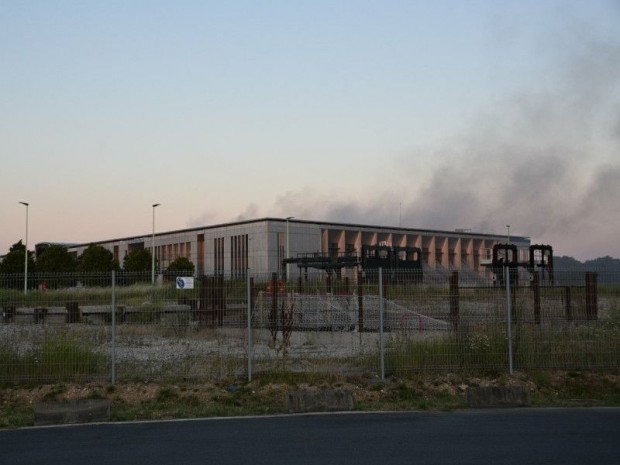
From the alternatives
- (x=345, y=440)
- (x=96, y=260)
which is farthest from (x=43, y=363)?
(x=96, y=260)

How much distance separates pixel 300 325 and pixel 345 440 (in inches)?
243

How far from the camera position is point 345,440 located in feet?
34.3

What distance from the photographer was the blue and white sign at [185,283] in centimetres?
1555

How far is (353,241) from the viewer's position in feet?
272

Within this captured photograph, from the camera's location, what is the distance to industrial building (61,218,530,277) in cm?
7762

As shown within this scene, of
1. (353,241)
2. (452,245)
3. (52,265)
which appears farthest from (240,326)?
(452,245)

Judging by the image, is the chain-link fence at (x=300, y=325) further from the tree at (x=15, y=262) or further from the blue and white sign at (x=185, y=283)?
the tree at (x=15, y=262)

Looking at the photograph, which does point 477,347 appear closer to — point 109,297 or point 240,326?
point 240,326

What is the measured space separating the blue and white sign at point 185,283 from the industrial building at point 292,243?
54.4 meters

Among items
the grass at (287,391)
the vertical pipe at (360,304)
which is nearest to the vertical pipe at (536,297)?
the grass at (287,391)

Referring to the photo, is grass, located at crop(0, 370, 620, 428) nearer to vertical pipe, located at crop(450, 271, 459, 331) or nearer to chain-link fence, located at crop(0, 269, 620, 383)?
chain-link fence, located at crop(0, 269, 620, 383)

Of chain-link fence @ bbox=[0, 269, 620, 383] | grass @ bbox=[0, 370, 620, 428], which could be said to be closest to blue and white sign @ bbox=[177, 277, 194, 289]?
chain-link fence @ bbox=[0, 269, 620, 383]

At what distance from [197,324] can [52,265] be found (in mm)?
61069

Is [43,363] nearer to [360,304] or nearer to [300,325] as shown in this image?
[300,325]
